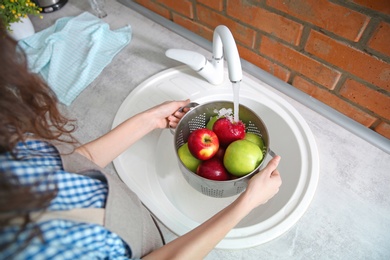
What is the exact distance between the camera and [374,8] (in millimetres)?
554

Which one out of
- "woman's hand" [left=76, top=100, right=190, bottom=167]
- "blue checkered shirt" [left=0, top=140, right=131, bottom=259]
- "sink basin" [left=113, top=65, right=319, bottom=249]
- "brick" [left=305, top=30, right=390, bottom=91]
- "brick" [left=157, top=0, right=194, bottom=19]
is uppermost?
"blue checkered shirt" [left=0, top=140, right=131, bottom=259]

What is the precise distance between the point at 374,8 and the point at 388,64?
0.41 ft

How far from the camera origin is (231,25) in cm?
84

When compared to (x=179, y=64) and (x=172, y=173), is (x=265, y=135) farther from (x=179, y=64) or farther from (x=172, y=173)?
(x=179, y=64)

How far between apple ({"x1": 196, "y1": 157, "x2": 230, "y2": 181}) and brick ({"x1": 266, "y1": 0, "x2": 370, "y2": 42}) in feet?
1.32

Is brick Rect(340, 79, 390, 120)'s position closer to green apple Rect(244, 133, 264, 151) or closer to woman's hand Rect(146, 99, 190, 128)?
green apple Rect(244, 133, 264, 151)

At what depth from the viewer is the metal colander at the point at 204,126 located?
61cm

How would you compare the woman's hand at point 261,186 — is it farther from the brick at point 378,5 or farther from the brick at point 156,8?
the brick at point 156,8

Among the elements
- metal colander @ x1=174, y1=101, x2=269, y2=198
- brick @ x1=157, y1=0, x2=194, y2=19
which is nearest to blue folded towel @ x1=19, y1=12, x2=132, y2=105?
brick @ x1=157, y1=0, x2=194, y2=19

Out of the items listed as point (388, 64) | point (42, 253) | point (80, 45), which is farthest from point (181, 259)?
point (80, 45)

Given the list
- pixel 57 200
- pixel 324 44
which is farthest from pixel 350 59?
pixel 57 200

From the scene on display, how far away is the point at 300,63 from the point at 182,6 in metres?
0.43

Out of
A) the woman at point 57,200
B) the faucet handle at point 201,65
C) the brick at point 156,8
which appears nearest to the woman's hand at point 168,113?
the faucet handle at point 201,65

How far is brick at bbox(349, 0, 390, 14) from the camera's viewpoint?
0.54 m
